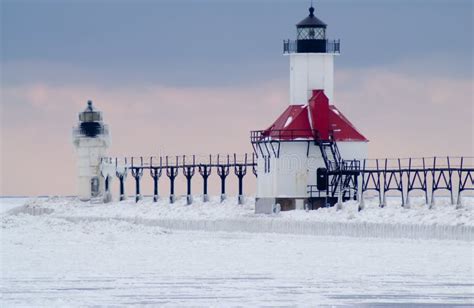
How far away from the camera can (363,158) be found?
66.8 metres

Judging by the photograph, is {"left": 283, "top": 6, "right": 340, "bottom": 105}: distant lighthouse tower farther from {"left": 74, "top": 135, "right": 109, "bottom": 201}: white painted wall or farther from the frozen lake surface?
{"left": 74, "top": 135, "right": 109, "bottom": 201}: white painted wall

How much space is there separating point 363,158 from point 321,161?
7.61ft

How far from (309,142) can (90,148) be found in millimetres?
20980

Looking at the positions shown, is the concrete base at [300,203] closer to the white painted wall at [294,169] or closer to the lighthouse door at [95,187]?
the white painted wall at [294,169]

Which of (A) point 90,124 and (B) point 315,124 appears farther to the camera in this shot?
(A) point 90,124

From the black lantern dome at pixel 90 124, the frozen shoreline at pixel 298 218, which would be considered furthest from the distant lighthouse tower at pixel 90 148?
the frozen shoreline at pixel 298 218

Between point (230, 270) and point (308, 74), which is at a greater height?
point (308, 74)

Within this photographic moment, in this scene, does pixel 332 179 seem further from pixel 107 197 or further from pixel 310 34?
pixel 107 197

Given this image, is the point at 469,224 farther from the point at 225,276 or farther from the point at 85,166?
the point at 85,166

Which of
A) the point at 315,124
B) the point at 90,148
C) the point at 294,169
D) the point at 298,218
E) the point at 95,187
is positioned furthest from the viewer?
the point at 95,187

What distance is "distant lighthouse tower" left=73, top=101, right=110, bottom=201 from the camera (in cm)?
8288

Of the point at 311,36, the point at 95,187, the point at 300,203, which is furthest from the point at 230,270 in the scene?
the point at 95,187

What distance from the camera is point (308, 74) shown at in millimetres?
67000

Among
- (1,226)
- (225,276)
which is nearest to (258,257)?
(225,276)
